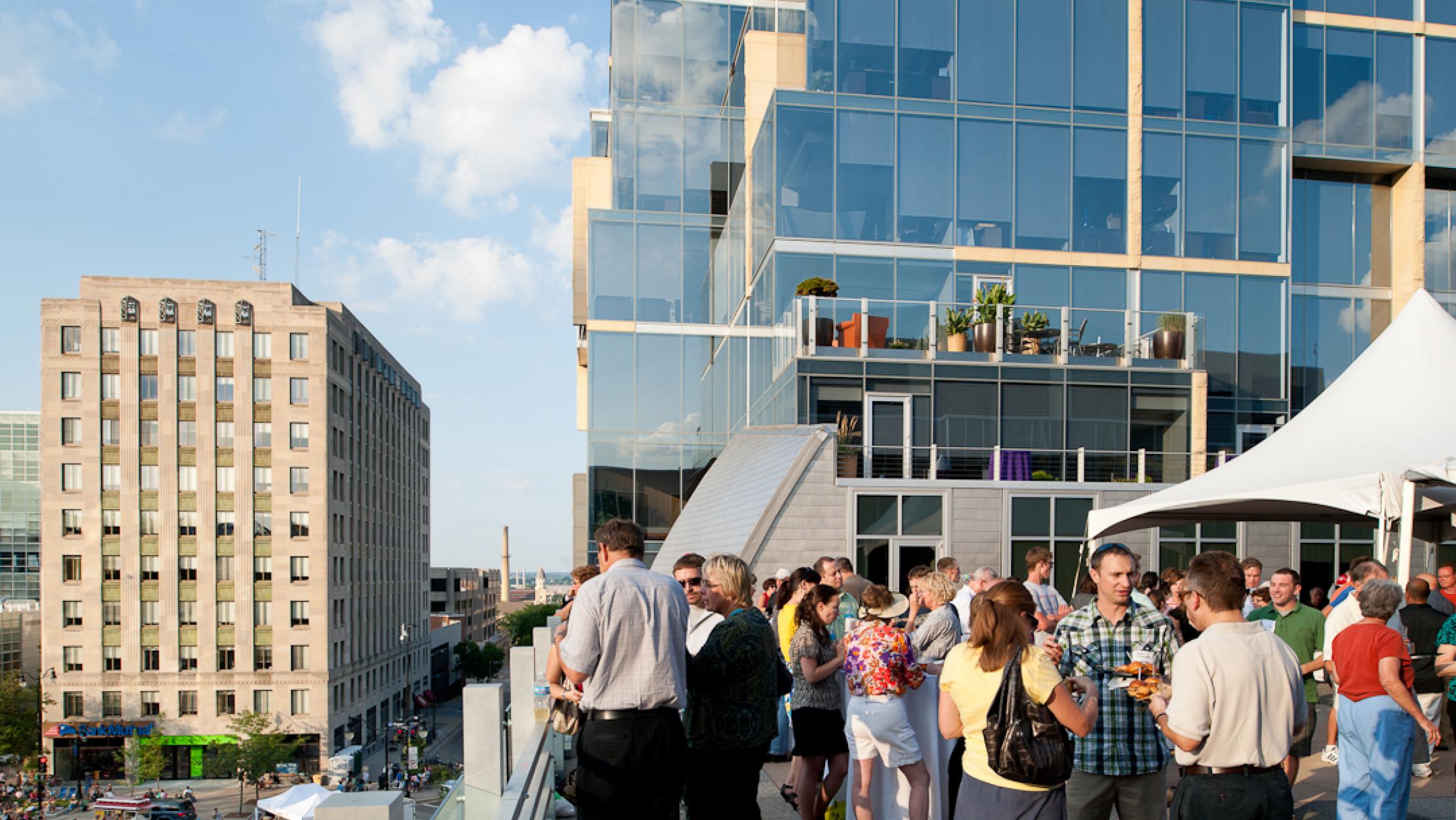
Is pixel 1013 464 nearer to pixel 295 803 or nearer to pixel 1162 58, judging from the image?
pixel 1162 58

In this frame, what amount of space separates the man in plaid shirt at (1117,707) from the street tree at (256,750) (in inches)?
2329

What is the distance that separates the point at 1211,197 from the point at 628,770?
76.1 ft

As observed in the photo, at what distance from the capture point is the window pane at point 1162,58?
903 inches

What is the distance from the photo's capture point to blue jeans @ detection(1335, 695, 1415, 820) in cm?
548

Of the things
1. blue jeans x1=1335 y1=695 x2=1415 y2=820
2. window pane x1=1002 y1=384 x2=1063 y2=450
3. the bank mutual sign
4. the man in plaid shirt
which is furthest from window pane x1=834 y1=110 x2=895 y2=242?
the bank mutual sign

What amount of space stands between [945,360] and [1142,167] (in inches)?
307

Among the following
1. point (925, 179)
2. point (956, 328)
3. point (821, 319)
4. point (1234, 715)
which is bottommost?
point (1234, 715)

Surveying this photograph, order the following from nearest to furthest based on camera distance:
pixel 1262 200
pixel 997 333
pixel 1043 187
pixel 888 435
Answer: pixel 888 435
pixel 997 333
pixel 1043 187
pixel 1262 200

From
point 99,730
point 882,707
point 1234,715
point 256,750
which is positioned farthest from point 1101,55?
point 99,730

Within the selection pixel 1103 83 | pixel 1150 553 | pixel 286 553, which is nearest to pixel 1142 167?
pixel 1103 83

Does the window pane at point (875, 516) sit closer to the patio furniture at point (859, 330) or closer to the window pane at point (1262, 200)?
the patio furniture at point (859, 330)

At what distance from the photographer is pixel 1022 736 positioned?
418cm

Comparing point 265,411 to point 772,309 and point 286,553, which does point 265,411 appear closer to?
point 286,553

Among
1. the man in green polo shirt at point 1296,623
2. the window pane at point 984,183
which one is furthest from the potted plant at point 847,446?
the man in green polo shirt at point 1296,623
